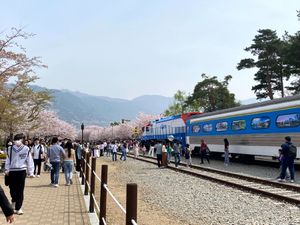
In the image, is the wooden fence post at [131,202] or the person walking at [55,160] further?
the person walking at [55,160]

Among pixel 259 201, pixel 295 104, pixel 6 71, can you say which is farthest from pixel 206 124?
pixel 259 201

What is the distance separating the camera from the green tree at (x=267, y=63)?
164 ft

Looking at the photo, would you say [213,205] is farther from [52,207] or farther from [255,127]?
[255,127]

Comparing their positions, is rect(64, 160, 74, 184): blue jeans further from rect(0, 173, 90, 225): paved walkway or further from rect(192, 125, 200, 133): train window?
rect(192, 125, 200, 133): train window

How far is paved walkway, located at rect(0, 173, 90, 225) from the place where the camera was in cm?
833

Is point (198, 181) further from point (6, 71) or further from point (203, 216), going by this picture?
point (6, 71)

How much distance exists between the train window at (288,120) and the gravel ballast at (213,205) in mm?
5291

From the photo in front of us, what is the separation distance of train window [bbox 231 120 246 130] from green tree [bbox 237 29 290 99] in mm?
27015

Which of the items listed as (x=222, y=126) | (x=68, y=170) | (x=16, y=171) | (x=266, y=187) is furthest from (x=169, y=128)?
(x=16, y=171)

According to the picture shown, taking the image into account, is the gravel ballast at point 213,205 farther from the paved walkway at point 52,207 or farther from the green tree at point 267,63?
the green tree at point 267,63

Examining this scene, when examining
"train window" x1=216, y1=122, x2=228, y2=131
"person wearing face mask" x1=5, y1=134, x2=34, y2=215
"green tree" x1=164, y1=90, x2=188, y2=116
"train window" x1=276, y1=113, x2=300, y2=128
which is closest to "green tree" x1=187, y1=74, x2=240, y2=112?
"green tree" x1=164, y1=90, x2=188, y2=116

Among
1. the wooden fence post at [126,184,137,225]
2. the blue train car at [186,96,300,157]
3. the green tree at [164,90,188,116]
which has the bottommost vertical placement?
the wooden fence post at [126,184,137,225]

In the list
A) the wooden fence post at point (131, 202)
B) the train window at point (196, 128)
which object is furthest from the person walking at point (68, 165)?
the train window at point (196, 128)

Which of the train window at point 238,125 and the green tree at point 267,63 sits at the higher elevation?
the green tree at point 267,63
